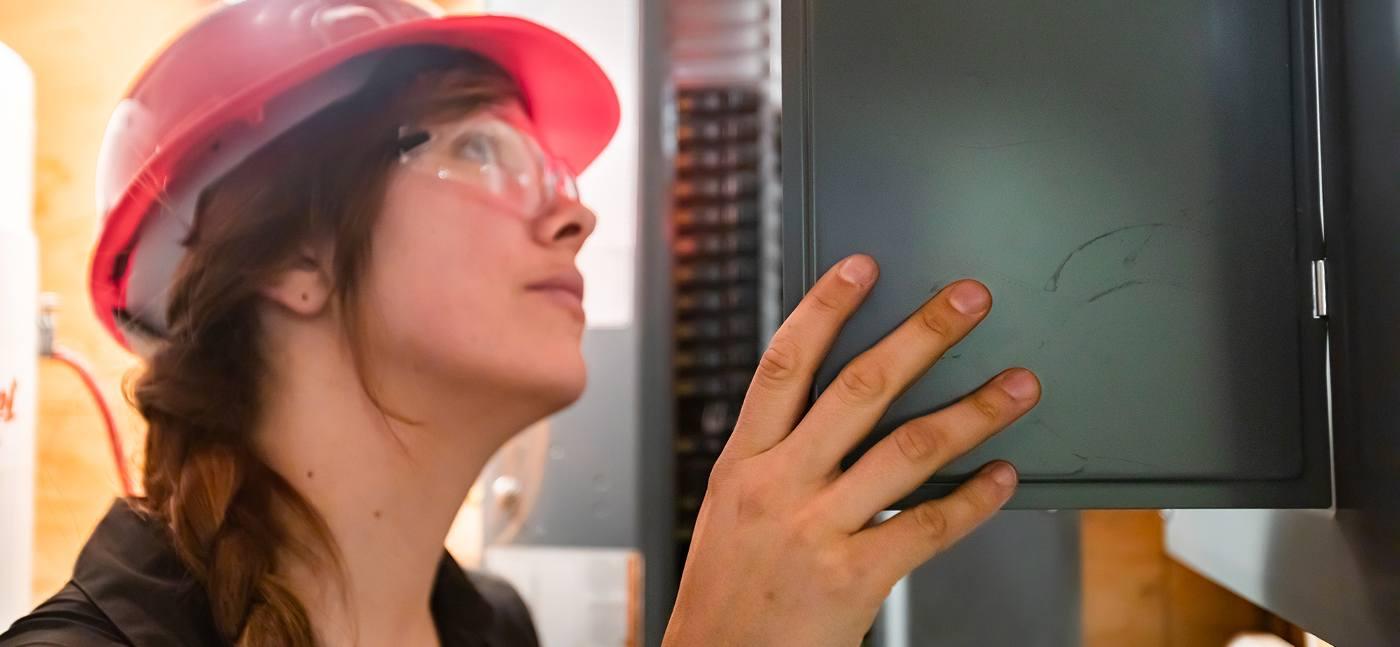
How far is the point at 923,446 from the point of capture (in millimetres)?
492

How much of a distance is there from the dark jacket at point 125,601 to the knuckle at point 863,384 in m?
0.63

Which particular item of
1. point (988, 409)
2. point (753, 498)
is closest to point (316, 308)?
point (753, 498)

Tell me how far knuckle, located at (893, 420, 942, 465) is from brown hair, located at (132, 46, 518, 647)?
0.58 metres

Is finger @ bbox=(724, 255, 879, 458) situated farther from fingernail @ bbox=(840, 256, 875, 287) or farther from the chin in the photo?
the chin

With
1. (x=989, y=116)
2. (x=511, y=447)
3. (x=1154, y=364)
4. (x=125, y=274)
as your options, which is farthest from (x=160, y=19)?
(x=1154, y=364)

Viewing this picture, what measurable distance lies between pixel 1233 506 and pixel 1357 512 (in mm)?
60

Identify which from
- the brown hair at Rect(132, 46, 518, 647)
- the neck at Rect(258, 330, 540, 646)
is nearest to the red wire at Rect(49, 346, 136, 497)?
the brown hair at Rect(132, 46, 518, 647)

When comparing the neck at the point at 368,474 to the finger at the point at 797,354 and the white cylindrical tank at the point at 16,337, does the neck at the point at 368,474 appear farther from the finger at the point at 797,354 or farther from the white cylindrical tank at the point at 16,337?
the finger at the point at 797,354

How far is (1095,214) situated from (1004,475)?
0.17 meters

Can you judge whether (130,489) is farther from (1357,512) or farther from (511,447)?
(1357,512)

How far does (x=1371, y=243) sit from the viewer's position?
49 cm

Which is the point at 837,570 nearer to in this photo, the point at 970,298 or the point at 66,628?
the point at 970,298

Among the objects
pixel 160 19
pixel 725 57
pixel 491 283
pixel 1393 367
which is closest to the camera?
pixel 1393 367

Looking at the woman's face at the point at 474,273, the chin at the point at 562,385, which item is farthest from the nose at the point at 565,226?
the chin at the point at 562,385
